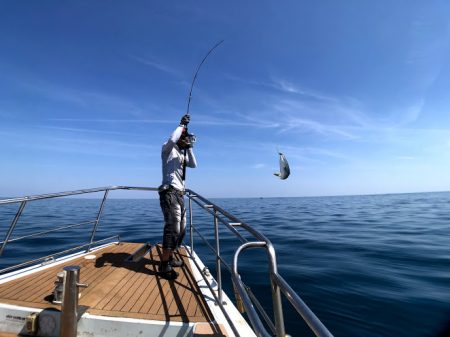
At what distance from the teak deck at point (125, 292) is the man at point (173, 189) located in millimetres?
314

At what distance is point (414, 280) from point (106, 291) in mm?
5064

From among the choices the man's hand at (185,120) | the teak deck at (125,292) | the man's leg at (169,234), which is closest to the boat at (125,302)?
the teak deck at (125,292)

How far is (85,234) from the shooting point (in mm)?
9547

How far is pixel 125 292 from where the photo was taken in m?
2.93

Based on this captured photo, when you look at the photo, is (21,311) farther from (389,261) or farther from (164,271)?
(389,261)

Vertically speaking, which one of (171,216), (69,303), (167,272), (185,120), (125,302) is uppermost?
(185,120)

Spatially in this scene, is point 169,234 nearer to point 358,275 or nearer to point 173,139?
point 173,139

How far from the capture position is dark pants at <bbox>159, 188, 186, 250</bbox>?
345cm

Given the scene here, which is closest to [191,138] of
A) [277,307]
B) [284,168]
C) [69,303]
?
[69,303]

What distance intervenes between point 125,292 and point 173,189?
137 centimetres

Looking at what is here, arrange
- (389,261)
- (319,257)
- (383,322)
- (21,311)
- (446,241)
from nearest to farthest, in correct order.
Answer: (21,311) → (383,322) → (389,261) → (319,257) → (446,241)

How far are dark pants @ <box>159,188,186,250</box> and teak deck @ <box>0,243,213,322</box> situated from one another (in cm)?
50

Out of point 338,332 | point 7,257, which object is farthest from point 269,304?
point 7,257

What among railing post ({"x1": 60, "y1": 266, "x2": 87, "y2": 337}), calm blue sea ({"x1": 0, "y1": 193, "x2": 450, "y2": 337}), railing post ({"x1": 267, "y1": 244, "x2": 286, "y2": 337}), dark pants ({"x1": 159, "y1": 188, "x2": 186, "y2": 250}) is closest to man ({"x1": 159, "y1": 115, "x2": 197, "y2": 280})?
dark pants ({"x1": 159, "y1": 188, "x2": 186, "y2": 250})
